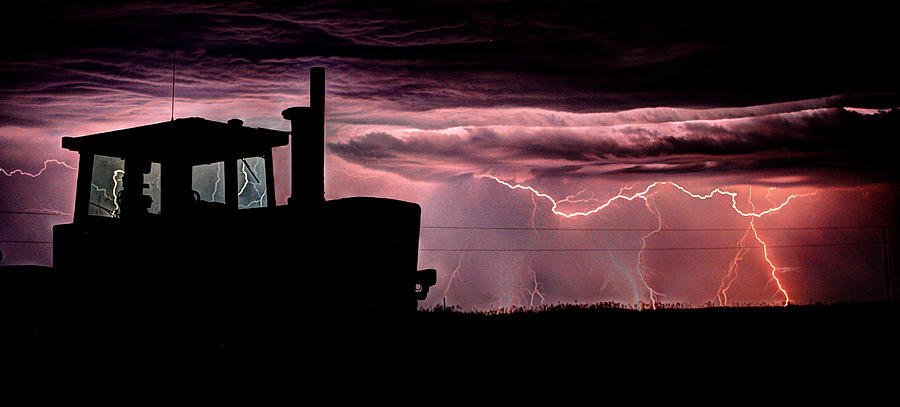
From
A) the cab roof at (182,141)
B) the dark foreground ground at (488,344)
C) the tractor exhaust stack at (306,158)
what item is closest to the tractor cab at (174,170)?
the cab roof at (182,141)

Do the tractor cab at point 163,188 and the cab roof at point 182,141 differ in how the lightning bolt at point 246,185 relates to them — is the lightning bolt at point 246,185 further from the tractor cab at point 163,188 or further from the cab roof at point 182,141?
the cab roof at point 182,141

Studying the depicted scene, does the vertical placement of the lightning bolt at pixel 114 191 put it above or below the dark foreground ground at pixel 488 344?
above

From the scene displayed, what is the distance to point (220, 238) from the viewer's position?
7.92m

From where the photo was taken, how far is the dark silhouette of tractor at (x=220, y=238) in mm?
7828

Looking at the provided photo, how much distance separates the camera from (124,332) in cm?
820

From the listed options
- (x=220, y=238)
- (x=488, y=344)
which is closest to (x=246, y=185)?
(x=220, y=238)

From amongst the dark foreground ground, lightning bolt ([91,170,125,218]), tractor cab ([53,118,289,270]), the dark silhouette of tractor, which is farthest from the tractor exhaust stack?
lightning bolt ([91,170,125,218])

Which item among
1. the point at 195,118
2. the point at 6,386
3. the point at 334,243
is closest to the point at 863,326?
the point at 334,243

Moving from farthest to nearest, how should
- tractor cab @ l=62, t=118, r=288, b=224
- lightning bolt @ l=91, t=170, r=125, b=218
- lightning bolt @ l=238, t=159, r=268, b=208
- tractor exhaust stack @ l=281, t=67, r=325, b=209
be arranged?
lightning bolt @ l=238, t=159, r=268, b=208 → lightning bolt @ l=91, t=170, r=125, b=218 → tractor exhaust stack @ l=281, t=67, r=325, b=209 → tractor cab @ l=62, t=118, r=288, b=224

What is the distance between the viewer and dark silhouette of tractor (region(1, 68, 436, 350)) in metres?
7.83

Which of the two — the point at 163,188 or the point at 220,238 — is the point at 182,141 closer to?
the point at 163,188

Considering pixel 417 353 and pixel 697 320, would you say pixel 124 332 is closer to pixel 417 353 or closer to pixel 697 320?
pixel 417 353

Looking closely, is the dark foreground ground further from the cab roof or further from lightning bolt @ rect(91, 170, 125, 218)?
the cab roof

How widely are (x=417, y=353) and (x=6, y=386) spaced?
14.0 ft
